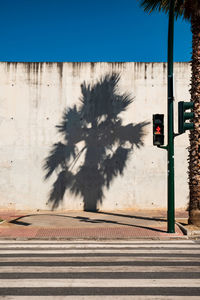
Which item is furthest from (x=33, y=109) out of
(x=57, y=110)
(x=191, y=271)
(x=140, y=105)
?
(x=191, y=271)

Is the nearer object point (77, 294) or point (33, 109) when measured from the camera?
point (77, 294)

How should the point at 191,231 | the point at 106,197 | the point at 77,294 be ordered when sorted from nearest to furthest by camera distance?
the point at 77,294
the point at 191,231
the point at 106,197

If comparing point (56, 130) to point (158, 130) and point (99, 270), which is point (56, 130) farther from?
point (99, 270)

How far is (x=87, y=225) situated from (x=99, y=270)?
5.25 meters

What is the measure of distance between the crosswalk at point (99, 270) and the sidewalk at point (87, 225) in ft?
2.09

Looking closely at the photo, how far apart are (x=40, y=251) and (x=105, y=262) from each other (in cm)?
205

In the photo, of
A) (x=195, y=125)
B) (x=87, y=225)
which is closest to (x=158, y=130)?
(x=195, y=125)

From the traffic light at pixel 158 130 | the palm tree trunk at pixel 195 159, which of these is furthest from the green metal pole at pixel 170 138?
the palm tree trunk at pixel 195 159

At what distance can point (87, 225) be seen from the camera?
11.6m

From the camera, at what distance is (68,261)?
23.0ft

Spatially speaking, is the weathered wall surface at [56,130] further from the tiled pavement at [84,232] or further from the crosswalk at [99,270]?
the crosswalk at [99,270]

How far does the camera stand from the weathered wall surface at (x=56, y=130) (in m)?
15.8

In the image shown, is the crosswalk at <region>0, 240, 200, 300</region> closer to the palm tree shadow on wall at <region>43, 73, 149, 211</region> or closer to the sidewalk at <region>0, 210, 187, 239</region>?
the sidewalk at <region>0, 210, 187, 239</region>

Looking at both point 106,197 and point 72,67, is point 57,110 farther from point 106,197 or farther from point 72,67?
point 106,197
